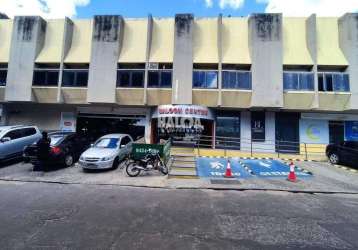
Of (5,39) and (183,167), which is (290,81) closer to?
(183,167)

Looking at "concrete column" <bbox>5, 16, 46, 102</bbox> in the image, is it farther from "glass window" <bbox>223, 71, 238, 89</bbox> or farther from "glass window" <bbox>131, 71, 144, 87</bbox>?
"glass window" <bbox>223, 71, 238, 89</bbox>

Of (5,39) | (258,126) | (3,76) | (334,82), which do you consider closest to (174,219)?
(258,126)

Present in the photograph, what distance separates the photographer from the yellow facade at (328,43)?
18469 mm

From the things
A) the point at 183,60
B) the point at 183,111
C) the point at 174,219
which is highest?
the point at 183,60

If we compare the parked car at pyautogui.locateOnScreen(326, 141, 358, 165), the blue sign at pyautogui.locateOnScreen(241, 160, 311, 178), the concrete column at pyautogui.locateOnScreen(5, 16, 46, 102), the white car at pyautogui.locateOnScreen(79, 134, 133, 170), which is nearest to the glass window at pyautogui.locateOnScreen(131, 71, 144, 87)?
the white car at pyautogui.locateOnScreen(79, 134, 133, 170)

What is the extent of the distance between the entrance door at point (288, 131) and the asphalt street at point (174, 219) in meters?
11.0

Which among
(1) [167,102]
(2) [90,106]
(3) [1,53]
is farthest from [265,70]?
(3) [1,53]

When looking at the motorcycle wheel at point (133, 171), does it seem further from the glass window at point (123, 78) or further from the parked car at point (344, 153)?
the parked car at point (344, 153)

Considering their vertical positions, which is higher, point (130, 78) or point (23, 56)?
point (23, 56)

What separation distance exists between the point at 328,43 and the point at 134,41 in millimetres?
14877

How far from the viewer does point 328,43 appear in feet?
62.5

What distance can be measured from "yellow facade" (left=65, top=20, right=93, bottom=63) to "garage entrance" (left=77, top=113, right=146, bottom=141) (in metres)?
4.61

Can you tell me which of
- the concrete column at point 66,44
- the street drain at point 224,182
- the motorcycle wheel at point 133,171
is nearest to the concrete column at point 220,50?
the street drain at point 224,182

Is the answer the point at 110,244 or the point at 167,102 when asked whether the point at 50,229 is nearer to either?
the point at 110,244
